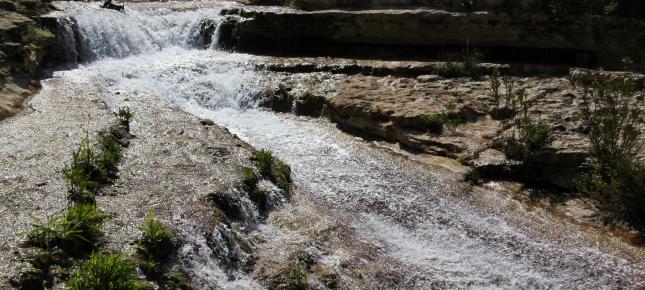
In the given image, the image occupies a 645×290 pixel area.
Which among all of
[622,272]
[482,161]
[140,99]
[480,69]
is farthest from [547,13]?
[140,99]

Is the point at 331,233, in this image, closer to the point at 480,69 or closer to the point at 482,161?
the point at 482,161

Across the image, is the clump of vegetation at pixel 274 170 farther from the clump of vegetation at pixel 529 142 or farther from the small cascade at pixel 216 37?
the small cascade at pixel 216 37

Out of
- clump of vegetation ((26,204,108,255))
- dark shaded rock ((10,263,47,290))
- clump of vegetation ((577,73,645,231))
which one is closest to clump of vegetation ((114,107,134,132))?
clump of vegetation ((26,204,108,255))

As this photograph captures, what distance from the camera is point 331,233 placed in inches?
264

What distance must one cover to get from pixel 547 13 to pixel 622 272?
8.63m

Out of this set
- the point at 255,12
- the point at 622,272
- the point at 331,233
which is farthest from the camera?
the point at 255,12

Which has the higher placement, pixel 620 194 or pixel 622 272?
pixel 620 194

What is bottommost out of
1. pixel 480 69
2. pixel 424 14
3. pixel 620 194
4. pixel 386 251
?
pixel 386 251

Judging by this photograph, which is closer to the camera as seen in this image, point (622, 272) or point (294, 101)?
point (622, 272)

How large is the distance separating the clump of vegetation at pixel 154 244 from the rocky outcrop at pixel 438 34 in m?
9.77

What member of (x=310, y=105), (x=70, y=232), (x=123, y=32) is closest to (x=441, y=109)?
(x=310, y=105)

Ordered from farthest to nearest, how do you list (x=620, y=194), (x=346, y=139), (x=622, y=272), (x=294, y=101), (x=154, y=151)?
(x=294, y=101), (x=346, y=139), (x=154, y=151), (x=620, y=194), (x=622, y=272)

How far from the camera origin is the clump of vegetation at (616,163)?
23.5 ft

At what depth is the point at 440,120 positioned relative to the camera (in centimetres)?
966
